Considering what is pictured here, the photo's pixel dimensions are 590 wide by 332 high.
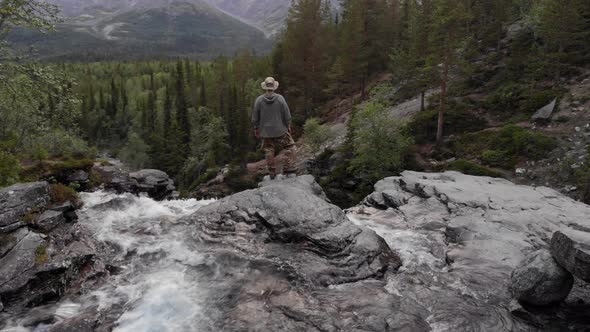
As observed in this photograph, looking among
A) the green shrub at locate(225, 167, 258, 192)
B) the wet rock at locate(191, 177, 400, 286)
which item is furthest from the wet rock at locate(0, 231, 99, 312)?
the green shrub at locate(225, 167, 258, 192)

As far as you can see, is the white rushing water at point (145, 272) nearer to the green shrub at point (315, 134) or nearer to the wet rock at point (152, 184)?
the wet rock at point (152, 184)

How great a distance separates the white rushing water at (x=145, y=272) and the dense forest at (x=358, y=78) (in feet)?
16.9

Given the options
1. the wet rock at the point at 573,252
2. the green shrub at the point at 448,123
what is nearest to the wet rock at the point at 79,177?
the wet rock at the point at 573,252

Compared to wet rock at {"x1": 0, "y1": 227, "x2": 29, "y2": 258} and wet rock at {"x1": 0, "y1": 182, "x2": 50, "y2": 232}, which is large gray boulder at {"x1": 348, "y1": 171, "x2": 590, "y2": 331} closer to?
wet rock at {"x1": 0, "y1": 227, "x2": 29, "y2": 258}

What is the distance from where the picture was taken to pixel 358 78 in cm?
4641

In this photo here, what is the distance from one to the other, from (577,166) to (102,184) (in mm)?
28426

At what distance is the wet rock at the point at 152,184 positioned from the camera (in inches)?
1079

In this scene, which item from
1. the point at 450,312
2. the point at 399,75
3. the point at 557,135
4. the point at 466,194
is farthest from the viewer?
the point at 399,75

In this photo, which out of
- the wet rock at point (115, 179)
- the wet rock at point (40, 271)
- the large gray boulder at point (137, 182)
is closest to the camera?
the wet rock at point (40, 271)

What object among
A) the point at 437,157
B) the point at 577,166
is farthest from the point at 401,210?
the point at 437,157

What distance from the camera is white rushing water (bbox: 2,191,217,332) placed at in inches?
272

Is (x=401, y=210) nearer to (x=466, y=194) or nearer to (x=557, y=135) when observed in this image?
(x=466, y=194)

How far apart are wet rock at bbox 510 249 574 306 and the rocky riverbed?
0.04 m

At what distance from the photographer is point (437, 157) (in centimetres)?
2841
